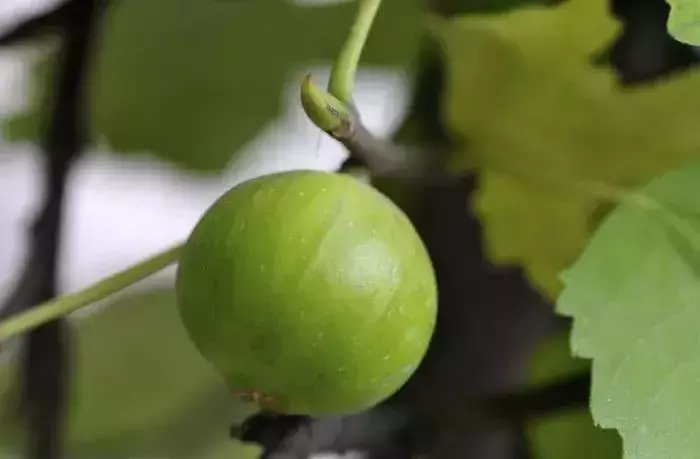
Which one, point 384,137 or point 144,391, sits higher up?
point 384,137

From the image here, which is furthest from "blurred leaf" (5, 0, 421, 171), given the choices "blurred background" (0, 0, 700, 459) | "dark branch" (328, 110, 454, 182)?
"dark branch" (328, 110, 454, 182)

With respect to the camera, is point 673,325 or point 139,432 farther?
point 139,432

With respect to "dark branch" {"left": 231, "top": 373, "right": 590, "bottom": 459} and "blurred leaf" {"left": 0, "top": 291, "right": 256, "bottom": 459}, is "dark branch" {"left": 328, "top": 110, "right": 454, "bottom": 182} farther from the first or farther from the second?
"blurred leaf" {"left": 0, "top": 291, "right": 256, "bottom": 459}

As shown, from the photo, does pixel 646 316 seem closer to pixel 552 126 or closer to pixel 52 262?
pixel 552 126

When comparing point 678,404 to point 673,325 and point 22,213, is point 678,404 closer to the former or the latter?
point 673,325

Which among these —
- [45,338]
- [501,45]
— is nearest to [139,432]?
[45,338]

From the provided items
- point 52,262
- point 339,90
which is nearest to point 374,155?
point 339,90
